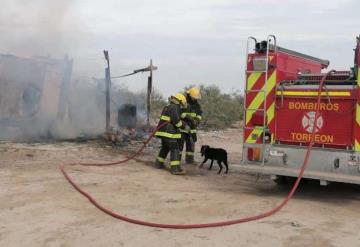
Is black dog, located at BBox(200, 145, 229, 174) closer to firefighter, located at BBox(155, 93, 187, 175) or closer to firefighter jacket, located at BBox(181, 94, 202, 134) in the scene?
firefighter, located at BBox(155, 93, 187, 175)

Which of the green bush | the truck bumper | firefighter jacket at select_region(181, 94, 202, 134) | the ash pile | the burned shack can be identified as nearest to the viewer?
the truck bumper

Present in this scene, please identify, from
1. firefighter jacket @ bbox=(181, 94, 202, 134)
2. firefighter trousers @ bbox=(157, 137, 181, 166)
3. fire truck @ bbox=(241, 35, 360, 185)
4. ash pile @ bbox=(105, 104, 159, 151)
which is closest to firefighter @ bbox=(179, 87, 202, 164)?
firefighter jacket @ bbox=(181, 94, 202, 134)

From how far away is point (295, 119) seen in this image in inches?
294

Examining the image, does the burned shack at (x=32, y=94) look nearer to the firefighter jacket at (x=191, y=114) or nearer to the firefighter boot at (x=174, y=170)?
the firefighter jacket at (x=191, y=114)

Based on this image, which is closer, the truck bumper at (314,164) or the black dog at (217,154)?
the truck bumper at (314,164)

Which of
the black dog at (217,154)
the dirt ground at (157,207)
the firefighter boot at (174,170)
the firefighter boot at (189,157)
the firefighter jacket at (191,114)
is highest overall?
the firefighter jacket at (191,114)

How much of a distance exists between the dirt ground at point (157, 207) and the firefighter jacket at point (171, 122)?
73 cm

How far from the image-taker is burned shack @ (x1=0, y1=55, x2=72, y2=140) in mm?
13266

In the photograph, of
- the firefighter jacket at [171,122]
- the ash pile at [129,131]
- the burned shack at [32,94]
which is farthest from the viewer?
the burned shack at [32,94]

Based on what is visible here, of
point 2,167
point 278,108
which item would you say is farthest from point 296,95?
point 2,167

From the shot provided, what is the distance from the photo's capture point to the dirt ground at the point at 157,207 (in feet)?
17.6

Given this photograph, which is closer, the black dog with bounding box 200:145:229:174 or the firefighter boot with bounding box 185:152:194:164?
the black dog with bounding box 200:145:229:174

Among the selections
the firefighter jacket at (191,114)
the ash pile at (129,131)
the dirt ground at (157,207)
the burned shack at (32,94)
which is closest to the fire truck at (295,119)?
the dirt ground at (157,207)

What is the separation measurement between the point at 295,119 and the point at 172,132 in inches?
121
